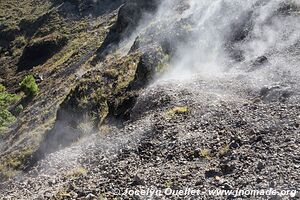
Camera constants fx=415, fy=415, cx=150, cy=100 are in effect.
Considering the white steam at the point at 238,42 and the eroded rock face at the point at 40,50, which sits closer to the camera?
the white steam at the point at 238,42

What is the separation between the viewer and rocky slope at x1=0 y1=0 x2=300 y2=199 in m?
15.7

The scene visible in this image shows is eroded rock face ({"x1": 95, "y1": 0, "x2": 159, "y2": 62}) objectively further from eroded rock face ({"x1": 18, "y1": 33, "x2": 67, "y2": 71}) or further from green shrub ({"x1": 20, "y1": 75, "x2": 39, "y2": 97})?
eroded rock face ({"x1": 18, "y1": 33, "x2": 67, "y2": 71})

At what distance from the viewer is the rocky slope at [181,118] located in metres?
15.7

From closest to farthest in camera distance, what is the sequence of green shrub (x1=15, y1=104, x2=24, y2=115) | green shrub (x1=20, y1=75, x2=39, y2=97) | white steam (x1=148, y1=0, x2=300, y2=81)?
white steam (x1=148, y1=0, x2=300, y2=81)
green shrub (x1=15, y1=104, x2=24, y2=115)
green shrub (x1=20, y1=75, x2=39, y2=97)

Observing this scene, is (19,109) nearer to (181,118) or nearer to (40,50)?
(40,50)

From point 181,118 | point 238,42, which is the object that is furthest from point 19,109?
point 181,118

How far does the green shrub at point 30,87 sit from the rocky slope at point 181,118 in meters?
8.13

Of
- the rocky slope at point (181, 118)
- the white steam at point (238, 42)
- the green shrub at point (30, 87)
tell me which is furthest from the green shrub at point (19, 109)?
the white steam at point (238, 42)

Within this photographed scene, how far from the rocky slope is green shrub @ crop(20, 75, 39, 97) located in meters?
8.13

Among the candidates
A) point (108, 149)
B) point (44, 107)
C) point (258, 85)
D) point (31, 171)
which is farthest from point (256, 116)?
point (44, 107)

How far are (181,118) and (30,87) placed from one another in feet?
101

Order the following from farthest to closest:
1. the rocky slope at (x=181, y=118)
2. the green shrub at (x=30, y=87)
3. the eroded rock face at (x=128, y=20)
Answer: the green shrub at (x=30, y=87)
the eroded rock face at (x=128, y=20)
the rocky slope at (x=181, y=118)

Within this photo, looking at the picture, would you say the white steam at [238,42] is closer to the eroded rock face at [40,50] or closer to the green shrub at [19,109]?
the green shrub at [19,109]

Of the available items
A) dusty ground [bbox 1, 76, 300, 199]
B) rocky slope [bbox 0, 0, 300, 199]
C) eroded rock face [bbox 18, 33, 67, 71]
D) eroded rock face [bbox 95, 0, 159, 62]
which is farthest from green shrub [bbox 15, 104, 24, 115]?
dusty ground [bbox 1, 76, 300, 199]
